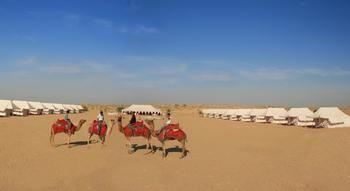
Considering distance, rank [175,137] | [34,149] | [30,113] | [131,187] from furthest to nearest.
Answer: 1. [30,113]
2. [34,149]
3. [175,137]
4. [131,187]

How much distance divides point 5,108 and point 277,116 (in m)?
38.7

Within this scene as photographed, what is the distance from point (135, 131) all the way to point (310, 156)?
8.22 meters

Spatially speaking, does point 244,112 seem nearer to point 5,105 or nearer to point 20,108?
point 20,108

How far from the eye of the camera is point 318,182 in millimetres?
10250

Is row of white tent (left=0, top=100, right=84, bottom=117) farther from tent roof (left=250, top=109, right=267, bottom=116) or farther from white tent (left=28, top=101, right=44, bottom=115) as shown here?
tent roof (left=250, top=109, right=267, bottom=116)

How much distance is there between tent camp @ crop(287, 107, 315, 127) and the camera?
36281mm

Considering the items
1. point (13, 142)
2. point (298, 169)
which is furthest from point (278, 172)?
point (13, 142)

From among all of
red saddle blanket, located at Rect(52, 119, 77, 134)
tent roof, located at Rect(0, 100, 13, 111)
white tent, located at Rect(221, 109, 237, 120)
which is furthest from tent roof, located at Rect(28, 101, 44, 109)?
red saddle blanket, located at Rect(52, 119, 77, 134)

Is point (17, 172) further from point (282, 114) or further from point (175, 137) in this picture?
point (282, 114)

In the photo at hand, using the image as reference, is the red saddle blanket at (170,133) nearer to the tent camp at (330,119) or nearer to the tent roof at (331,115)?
the tent camp at (330,119)

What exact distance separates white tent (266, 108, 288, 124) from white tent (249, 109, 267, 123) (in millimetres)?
738

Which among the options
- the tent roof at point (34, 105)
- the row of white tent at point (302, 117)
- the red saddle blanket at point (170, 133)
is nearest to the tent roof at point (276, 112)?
the row of white tent at point (302, 117)

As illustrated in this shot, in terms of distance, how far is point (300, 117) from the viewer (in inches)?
1475

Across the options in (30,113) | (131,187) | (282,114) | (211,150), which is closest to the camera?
(131,187)
